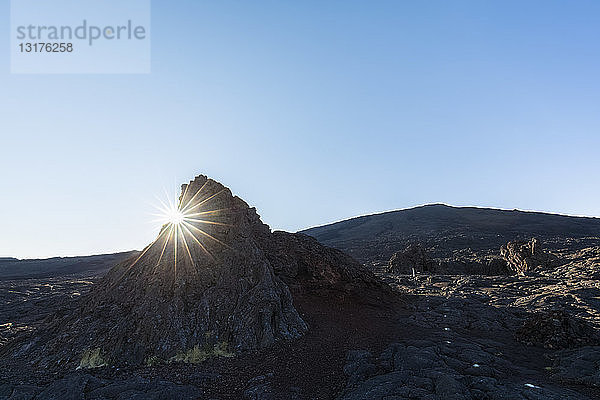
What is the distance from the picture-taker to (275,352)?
1745 centimetres

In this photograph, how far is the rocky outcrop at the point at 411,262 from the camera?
58219mm

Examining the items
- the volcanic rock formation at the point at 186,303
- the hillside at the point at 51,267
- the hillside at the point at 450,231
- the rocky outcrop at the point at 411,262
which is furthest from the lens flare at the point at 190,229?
the hillside at the point at 51,267

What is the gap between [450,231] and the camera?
108m

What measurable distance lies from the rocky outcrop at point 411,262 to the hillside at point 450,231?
17.2 m

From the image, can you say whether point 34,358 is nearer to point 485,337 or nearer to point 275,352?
point 275,352

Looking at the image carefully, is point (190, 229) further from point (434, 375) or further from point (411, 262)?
point (411, 262)

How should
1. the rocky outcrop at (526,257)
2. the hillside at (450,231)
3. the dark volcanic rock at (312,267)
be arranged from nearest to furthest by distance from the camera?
the dark volcanic rock at (312,267)
the rocky outcrop at (526,257)
the hillside at (450,231)

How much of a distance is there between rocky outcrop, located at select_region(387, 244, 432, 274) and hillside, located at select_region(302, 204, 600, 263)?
17.2 meters

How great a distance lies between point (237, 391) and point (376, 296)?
1733 centimetres

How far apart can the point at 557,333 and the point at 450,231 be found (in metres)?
96.7

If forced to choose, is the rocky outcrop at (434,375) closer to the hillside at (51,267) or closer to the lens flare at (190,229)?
Result: the lens flare at (190,229)

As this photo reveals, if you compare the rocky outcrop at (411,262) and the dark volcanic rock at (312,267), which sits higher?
the dark volcanic rock at (312,267)

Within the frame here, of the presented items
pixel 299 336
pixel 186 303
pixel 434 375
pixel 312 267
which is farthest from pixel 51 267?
pixel 434 375

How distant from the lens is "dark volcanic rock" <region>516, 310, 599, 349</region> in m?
18.1
